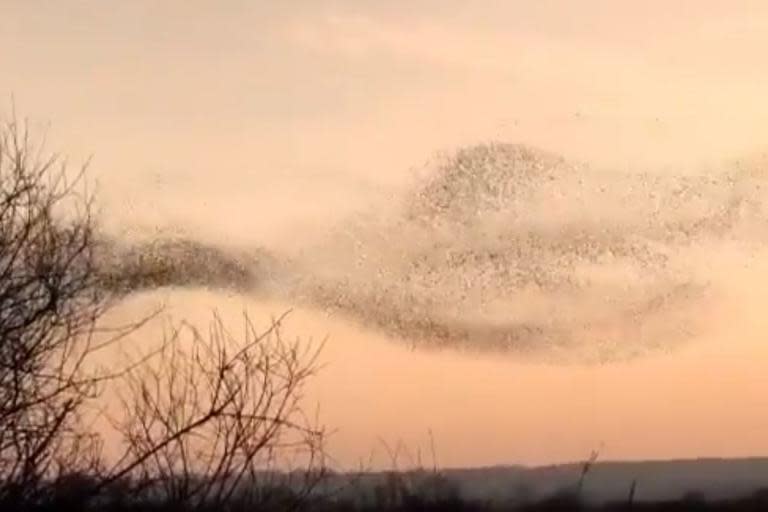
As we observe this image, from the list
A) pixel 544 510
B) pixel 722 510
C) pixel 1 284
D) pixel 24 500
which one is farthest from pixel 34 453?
pixel 722 510

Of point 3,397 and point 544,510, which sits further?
point 544,510

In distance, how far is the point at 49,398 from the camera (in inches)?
678

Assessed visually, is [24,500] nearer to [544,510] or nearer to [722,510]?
[544,510]

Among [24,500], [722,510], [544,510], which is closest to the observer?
[24,500]

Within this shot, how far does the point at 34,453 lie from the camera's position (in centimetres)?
1692

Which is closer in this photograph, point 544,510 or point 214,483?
point 214,483

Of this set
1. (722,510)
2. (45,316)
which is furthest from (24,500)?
(722,510)

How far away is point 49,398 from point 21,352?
461mm

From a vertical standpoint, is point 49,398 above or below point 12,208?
below

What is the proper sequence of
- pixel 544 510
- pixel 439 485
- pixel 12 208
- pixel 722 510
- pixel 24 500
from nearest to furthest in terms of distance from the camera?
pixel 24 500 → pixel 12 208 → pixel 439 485 → pixel 544 510 → pixel 722 510

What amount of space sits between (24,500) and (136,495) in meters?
1.04

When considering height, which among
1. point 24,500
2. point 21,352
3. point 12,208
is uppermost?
point 12,208

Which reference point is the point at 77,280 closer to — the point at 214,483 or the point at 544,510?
the point at 214,483

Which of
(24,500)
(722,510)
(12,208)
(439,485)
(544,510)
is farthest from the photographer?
(722,510)
